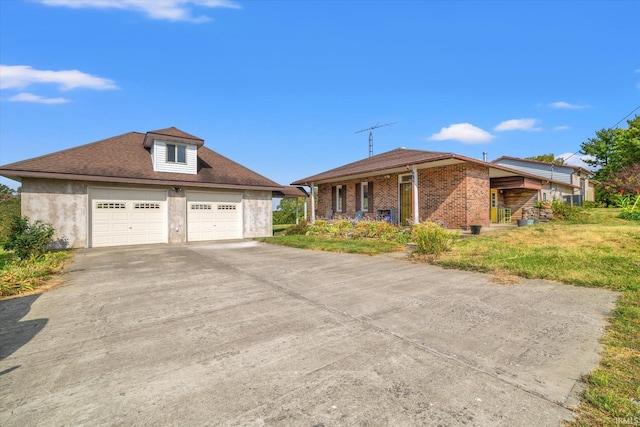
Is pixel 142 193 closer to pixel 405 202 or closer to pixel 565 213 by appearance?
pixel 405 202

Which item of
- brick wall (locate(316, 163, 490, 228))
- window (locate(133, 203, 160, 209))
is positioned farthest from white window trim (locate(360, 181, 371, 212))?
window (locate(133, 203, 160, 209))

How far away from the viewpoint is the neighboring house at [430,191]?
1337 centimetres

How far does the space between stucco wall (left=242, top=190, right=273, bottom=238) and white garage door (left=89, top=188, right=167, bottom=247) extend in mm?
3928

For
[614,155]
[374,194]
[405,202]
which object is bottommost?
[405,202]

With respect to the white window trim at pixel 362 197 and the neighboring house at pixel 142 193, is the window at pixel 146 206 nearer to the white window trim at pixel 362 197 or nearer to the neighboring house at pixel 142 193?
the neighboring house at pixel 142 193

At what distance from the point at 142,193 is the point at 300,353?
13418mm

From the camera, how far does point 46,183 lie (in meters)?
11.8

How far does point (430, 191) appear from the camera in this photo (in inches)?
580

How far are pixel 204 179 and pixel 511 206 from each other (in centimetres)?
1837

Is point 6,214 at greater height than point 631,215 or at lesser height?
greater

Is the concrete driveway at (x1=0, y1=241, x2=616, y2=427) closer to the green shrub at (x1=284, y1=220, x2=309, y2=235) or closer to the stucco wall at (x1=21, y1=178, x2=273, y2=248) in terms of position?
the stucco wall at (x1=21, y1=178, x2=273, y2=248)

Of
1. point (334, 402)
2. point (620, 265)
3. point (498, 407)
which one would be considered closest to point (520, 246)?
point (620, 265)

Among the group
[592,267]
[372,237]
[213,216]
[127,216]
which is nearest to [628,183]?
[372,237]

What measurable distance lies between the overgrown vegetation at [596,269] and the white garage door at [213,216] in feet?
36.3
